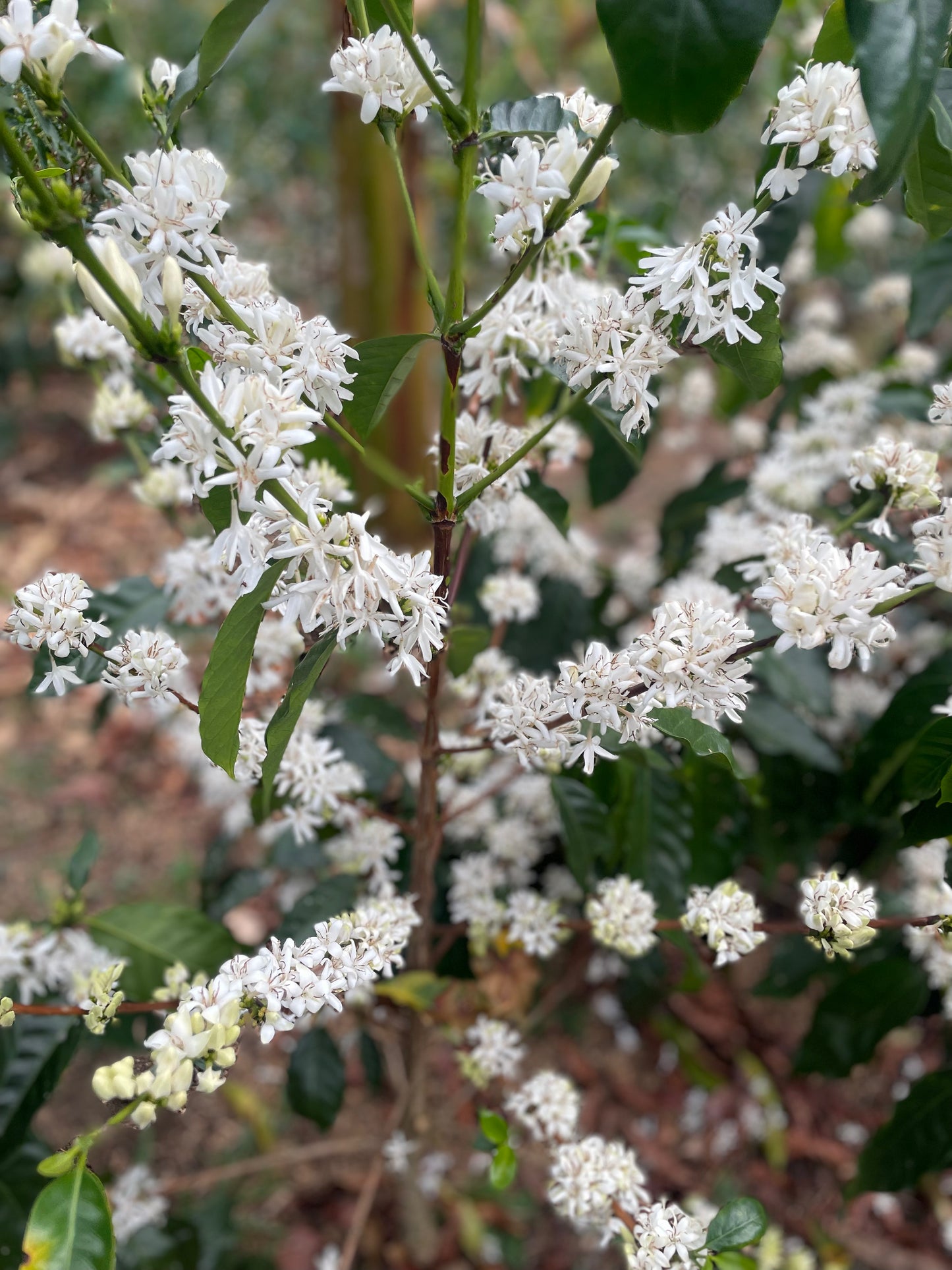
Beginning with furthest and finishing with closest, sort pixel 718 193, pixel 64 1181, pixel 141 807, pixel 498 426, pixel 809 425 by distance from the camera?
pixel 718 193 → pixel 141 807 → pixel 809 425 → pixel 498 426 → pixel 64 1181

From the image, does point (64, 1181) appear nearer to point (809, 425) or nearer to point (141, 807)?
point (809, 425)

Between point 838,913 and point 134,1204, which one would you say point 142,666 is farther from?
point 134,1204

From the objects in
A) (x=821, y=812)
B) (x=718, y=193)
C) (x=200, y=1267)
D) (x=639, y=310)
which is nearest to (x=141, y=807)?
(x=200, y=1267)

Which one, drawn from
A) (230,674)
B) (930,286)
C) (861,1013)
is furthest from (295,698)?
(930,286)

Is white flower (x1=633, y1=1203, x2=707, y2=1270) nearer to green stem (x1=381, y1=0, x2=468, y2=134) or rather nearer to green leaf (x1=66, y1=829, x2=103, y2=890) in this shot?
green leaf (x1=66, y1=829, x2=103, y2=890)

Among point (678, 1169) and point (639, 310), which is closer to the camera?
point (639, 310)

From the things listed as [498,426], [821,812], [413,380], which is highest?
[413,380]

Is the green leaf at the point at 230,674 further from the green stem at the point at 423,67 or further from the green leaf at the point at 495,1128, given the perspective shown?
the green leaf at the point at 495,1128

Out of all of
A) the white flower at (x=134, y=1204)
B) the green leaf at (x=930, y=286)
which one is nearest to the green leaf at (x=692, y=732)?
the green leaf at (x=930, y=286)
